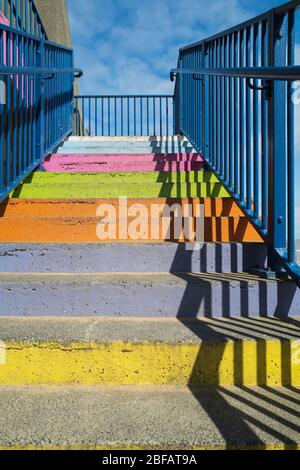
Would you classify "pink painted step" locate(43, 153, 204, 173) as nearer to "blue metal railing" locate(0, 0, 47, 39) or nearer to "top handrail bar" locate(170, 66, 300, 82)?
"top handrail bar" locate(170, 66, 300, 82)

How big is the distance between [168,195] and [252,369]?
5.78ft

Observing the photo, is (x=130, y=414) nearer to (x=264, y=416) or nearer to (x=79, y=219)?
(x=264, y=416)

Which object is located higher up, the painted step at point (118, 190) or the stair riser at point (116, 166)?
the stair riser at point (116, 166)

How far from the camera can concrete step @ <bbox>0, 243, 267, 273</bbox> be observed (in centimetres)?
204

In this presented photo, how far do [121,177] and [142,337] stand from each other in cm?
202

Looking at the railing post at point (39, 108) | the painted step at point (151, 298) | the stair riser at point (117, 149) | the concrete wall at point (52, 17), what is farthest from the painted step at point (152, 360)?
the concrete wall at point (52, 17)

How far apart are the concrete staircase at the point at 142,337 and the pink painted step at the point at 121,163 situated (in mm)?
1102

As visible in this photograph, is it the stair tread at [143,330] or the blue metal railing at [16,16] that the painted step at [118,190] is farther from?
the blue metal railing at [16,16]

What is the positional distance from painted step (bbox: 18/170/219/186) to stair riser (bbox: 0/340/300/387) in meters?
1.95

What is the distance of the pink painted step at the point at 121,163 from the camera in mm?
3656

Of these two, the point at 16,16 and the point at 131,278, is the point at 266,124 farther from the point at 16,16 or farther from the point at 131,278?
the point at 16,16

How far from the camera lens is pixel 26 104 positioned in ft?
10.3
